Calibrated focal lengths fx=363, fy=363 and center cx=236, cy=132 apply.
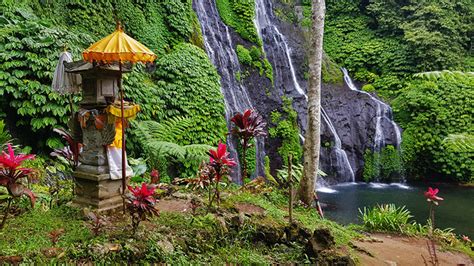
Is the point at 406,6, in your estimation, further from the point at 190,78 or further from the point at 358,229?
the point at 358,229

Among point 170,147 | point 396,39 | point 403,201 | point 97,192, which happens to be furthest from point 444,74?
point 396,39

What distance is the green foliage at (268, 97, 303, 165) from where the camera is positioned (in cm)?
1223

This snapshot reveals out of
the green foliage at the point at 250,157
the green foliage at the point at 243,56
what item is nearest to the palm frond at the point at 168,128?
the green foliage at the point at 250,157

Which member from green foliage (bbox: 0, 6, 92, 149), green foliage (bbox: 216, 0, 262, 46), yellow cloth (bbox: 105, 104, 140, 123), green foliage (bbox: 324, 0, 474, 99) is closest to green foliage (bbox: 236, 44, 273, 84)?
green foliage (bbox: 216, 0, 262, 46)

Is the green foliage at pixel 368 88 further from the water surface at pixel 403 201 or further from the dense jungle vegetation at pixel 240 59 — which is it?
the water surface at pixel 403 201

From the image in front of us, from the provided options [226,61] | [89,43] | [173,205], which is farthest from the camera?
[226,61]

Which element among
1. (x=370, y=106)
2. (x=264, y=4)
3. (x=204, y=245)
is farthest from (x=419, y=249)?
(x=264, y=4)

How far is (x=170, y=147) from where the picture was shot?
725cm

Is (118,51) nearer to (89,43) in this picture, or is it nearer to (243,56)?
(89,43)

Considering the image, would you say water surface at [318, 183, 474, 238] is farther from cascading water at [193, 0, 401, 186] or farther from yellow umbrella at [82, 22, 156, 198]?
yellow umbrella at [82, 22, 156, 198]

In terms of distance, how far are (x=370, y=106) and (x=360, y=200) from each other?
533 cm

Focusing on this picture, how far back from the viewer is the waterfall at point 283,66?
1392 cm

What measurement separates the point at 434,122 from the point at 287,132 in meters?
6.54

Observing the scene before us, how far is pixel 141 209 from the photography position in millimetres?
3701
